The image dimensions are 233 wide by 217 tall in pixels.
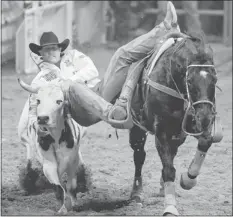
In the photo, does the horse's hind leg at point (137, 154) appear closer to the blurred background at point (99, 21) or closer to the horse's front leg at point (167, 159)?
the horse's front leg at point (167, 159)

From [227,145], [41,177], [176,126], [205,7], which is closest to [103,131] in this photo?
[227,145]

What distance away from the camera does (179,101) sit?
693 centimetres

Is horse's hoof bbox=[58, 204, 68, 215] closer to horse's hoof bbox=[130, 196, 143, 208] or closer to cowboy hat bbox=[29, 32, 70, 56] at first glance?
horse's hoof bbox=[130, 196, 143, 208]

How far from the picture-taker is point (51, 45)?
7.86 metres

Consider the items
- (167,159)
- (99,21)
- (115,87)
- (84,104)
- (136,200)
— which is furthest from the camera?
(99,21)

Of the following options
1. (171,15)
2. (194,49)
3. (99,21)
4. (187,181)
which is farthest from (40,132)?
(99,21)

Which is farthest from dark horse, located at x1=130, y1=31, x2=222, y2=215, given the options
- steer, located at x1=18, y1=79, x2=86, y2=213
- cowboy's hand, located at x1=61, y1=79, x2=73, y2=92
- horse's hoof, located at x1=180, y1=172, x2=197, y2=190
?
steer, located at x1=18, y1=79, x2=86, y2=213

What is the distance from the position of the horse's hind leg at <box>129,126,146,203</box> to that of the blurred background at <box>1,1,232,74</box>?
610 cm

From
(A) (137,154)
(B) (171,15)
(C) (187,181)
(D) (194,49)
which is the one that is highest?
(B) (171,15)

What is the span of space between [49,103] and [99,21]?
10327mm

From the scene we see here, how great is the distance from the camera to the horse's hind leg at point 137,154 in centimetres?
829

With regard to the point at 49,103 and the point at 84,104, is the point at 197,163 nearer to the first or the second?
the point at 84,104

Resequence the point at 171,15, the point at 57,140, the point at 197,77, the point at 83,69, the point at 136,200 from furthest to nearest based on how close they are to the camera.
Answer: the point at 136,200
the point at 83,69
the point at 57,140
the point at 171,15
the point at 197,77

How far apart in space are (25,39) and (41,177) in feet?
18.7
